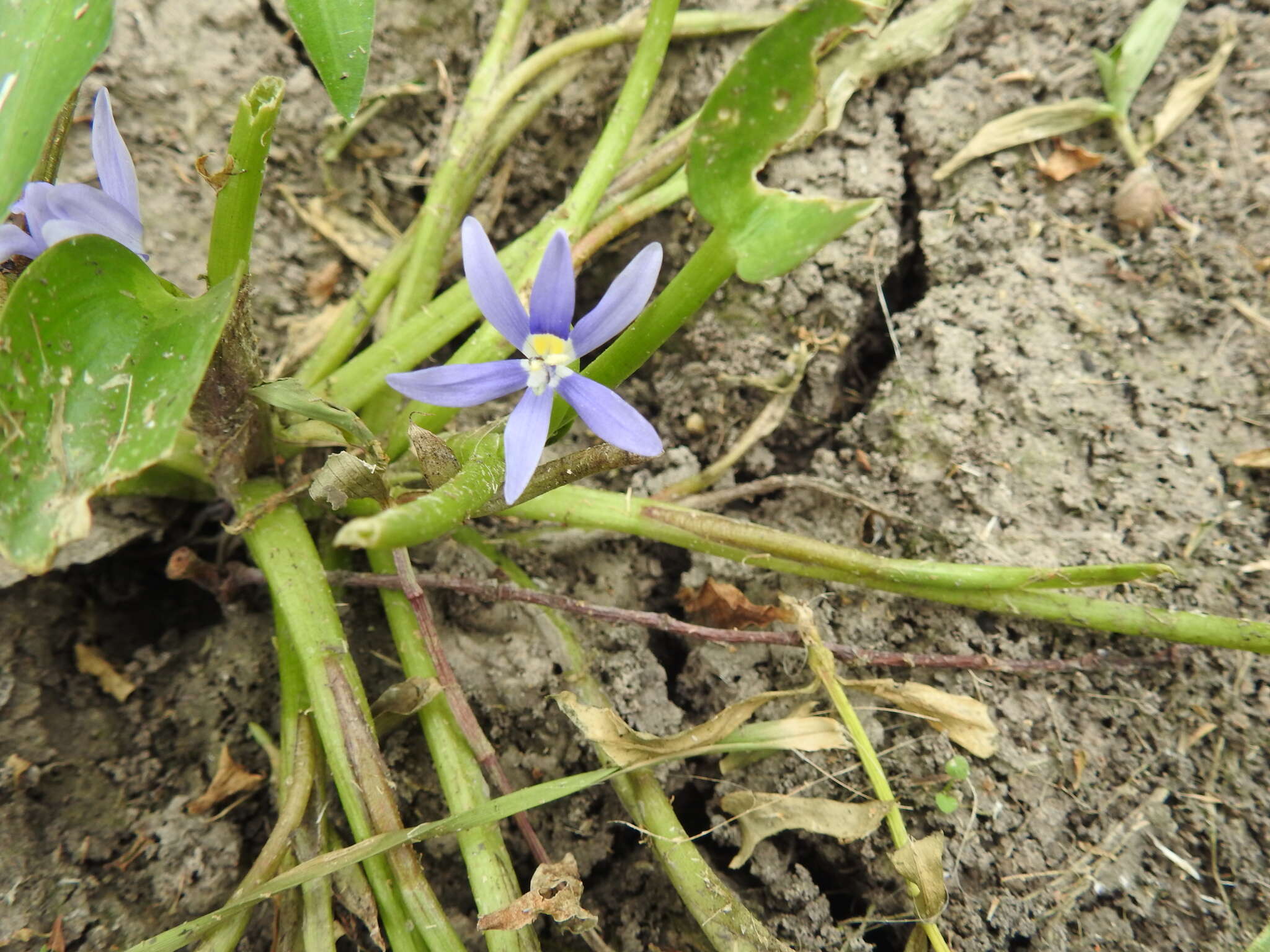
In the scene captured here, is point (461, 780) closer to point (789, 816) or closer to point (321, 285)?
point (789, 816)

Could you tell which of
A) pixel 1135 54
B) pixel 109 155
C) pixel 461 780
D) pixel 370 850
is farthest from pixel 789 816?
pixel 1135 54

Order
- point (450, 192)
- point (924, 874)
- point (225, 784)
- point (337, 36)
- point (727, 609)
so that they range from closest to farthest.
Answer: point (337, 36)
point (924, 874)
point (225, 784)
point (727, 609)
point (450, 192)

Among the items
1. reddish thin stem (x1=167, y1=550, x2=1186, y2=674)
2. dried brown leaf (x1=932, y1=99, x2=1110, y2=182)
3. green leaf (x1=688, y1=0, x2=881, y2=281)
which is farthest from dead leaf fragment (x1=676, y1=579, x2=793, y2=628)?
dried brown leaf (x1=932, y1=99, x2=1110, y2=182)

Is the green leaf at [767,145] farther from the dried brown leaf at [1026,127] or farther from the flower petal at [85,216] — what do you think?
the dried brown leaf at [1026,127]

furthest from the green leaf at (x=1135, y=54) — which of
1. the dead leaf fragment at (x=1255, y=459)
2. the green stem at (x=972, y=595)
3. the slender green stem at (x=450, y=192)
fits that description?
the slender green stem at (x=450, y=192)

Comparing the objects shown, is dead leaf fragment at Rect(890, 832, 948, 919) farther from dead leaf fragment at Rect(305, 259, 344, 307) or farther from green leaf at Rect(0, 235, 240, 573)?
dead leaf fragment at Rect(305, 259, 344, 307)
